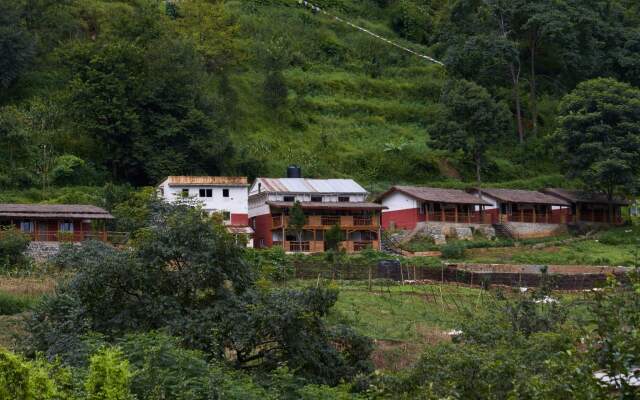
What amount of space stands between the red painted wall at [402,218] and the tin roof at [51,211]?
18531 mm

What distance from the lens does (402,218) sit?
208ft

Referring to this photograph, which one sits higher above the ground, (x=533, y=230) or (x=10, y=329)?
(x=533, y=230)

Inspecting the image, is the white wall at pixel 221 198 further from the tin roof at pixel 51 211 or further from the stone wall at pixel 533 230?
the stone wall at pixel 533 230

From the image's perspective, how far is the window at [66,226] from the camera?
5110 centimetres

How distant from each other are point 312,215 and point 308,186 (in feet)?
6.98

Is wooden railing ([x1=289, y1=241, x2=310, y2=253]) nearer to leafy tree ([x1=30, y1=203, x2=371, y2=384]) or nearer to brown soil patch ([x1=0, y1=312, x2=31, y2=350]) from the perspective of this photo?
brown soil patch ([x1=0, y1=312, x2=31, y2=350])

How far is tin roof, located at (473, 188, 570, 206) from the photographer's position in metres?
65.9

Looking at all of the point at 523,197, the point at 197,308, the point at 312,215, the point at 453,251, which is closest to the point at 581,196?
the point at 523,197

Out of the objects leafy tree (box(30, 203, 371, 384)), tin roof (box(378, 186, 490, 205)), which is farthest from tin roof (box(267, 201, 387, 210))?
leafy tree (box(30, 203, 371, 384))

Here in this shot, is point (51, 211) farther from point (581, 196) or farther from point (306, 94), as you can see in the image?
point (581, 196)

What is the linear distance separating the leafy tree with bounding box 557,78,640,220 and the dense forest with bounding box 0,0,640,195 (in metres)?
0.14

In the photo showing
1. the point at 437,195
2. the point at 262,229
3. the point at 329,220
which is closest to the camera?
the point at 329,220

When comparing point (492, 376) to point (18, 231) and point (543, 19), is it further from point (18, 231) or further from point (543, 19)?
point (543, 19)

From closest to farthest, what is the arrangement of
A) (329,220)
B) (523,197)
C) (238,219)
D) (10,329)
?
(10,329) → (329,220) → (238,219) → (523,197)
